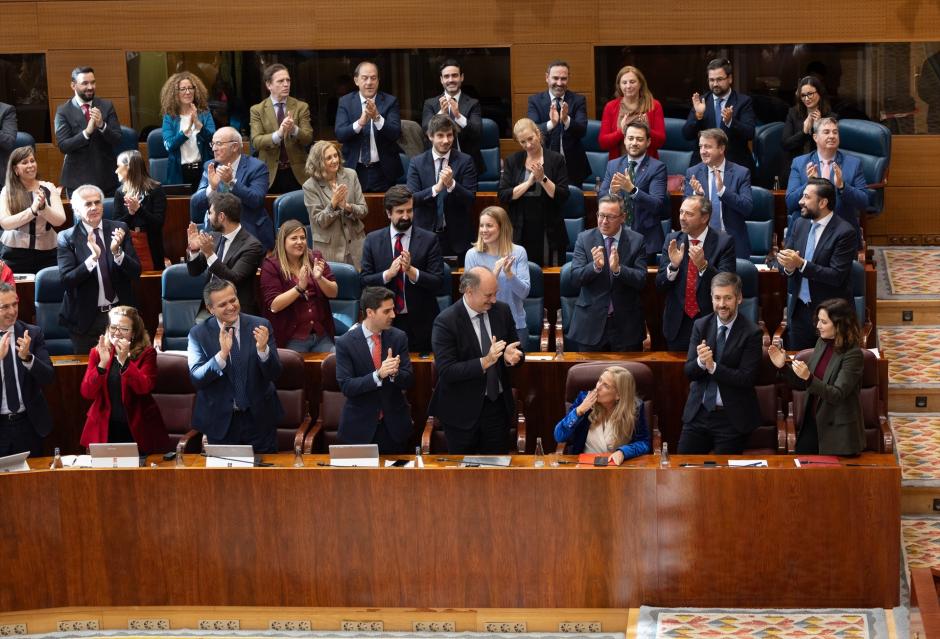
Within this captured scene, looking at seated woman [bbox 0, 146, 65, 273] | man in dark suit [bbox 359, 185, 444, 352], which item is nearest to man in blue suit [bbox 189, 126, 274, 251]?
seated woman [bbox 0, 146, 65, 273]

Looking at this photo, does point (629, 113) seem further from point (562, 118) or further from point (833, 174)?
Answer: point (833, 174)

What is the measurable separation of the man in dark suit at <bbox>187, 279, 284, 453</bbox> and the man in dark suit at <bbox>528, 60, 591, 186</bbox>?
8.74 feet

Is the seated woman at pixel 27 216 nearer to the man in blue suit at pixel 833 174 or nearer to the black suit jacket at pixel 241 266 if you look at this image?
the black suit jacket at pixel 241 266

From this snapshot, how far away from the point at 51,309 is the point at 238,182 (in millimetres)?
1145

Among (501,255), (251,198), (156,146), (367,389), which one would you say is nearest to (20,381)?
(367,389)

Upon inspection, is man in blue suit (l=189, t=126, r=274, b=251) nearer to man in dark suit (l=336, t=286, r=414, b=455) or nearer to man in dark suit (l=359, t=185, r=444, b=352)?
man in dark suit (l=359, t=185, r=444, b=352)

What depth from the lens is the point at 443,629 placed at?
5.80 m

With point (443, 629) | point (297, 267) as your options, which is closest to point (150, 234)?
point (297, 267)

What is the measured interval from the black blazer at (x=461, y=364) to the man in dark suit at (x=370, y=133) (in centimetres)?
227

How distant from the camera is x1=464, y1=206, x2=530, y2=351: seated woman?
6812 mm

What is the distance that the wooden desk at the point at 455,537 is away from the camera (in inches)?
219

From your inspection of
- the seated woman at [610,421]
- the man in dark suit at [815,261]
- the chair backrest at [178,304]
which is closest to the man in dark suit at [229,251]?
the chair backrest at [178,304]

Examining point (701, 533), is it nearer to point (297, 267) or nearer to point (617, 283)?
point (617, 283)

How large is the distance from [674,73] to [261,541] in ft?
15.2
